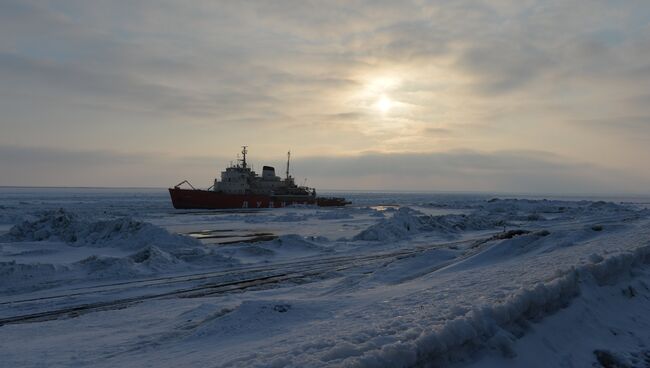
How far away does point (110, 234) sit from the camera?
64.5 feet

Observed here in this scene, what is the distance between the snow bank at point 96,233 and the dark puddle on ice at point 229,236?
149 inches

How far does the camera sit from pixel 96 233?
19953 mm

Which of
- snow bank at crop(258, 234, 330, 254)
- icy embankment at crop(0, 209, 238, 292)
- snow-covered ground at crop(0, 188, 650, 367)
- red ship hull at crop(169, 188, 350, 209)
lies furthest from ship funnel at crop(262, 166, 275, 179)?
snow-covered ground at crop(0, 188, 650, 367)

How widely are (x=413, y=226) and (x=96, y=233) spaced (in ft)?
57.7

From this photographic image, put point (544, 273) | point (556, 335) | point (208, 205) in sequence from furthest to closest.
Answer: point (208, 205), point (544, 273), point (556, 335)

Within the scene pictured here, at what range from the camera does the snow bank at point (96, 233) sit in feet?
61.2

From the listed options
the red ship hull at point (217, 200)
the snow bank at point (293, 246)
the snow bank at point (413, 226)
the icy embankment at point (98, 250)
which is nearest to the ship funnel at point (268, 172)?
the red ship hull at point (217, 200)

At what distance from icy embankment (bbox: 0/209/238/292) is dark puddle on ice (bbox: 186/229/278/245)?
13.8ft

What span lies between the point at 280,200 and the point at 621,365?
6007cm

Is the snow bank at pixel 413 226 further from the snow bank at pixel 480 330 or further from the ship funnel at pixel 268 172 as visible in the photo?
the ship funnel at pixel 268 172

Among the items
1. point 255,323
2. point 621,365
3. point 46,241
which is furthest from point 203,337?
point 46,241

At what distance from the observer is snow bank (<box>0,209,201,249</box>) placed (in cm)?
1864

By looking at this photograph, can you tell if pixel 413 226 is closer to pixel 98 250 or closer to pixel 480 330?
pixel 98 250

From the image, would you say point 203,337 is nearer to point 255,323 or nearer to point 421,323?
point 255,323
